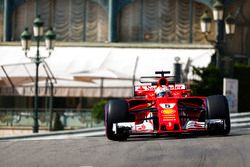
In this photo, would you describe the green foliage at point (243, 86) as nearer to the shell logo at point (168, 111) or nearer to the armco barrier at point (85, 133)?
the armco barrier at point (85, 133)

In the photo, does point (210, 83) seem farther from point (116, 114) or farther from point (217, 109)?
point (116, 114)

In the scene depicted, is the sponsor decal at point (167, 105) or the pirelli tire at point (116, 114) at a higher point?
the sponsor decal at point (167, 105)

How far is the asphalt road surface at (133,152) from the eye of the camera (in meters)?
12.1

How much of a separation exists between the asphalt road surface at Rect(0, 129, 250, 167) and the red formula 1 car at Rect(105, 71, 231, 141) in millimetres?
220

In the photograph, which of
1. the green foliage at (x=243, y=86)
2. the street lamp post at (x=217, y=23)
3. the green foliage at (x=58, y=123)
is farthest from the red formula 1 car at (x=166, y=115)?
the green foliage at (x=58, y=123)

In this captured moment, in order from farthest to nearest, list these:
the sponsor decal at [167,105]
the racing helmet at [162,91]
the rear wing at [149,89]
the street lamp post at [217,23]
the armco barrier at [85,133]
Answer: the street lamp post at [217,23]
the armco barrier at [85,133]
the rear wing at [149,89]
the racing helmet at [162,91]
the sponsor decal at [167,105]

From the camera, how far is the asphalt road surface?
12133mm

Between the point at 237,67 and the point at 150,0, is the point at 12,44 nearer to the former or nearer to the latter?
the point at 150,0

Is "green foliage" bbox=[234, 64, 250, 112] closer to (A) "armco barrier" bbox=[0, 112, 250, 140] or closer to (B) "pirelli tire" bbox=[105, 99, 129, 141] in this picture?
(A) "armco barrier" bbox=[0, 112, 250, 140]

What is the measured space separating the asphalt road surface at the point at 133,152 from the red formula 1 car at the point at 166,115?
220 mm

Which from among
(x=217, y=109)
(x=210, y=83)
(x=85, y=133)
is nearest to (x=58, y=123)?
(x=210, y=83)

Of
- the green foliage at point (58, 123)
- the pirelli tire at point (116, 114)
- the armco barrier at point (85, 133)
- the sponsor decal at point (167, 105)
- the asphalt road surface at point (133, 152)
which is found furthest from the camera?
the green foliage at point (58, 123)

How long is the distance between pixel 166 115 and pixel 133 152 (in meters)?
1.91

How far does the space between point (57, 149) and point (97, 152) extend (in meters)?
0.92
